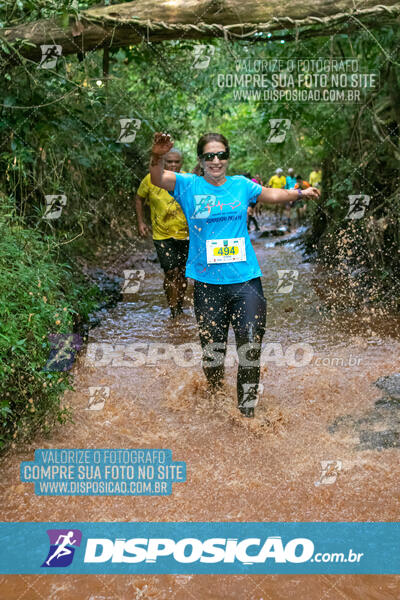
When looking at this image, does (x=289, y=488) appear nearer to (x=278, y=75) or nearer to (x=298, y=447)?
(x=298, y=447)

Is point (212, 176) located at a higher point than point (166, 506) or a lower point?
higher

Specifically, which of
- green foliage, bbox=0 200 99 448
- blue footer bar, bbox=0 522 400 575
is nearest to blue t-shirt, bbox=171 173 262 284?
green foliage, bbox=0 200 99 448

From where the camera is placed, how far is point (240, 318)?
4570 millimetres

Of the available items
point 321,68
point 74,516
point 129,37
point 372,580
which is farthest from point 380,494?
point 321,68

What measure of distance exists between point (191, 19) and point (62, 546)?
15.8 feet

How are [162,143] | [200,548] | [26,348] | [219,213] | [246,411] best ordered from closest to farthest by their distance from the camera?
[200,548], [162,143], [26,348], [219,213], [246,411]

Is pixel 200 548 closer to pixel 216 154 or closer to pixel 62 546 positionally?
pixel 62 546

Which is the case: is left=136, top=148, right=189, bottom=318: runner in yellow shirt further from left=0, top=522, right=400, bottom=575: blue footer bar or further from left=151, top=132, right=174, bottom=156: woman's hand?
left=0, top=522, right=400, bottom=575: blue footer bar

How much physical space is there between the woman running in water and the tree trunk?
2.23m

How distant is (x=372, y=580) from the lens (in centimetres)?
305

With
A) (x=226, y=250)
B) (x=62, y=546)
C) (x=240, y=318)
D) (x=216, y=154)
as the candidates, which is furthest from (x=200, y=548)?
(x=216, y=154)

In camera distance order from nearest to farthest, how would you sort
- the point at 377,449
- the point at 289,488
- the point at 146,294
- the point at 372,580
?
the point at 372,580, the point at 289,488, the point at 377,449, the point at 146,294

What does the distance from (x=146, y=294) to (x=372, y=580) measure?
7.09 meters

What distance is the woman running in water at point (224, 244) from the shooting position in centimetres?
446
